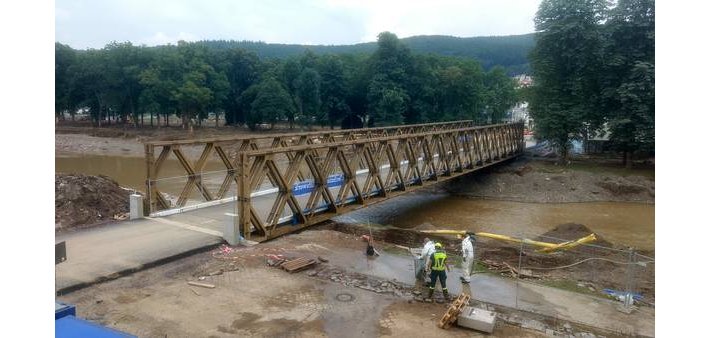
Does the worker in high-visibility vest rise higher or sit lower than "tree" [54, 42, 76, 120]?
lower

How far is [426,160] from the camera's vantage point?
24.3 metres

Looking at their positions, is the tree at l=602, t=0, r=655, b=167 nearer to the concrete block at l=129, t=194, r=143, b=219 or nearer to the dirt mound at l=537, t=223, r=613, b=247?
the dirt mound at l=537, t=223, r=613, b=247

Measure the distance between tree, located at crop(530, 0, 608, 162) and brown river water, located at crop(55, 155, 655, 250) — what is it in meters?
9.20

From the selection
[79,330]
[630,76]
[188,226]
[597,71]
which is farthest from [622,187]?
[79,330]

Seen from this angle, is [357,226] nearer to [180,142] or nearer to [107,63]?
[180,142]

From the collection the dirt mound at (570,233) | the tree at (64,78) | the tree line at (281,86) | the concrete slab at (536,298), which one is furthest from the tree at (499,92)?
the concrete slab at (536,298)

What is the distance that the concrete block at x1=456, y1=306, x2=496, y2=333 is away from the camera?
30.1ft

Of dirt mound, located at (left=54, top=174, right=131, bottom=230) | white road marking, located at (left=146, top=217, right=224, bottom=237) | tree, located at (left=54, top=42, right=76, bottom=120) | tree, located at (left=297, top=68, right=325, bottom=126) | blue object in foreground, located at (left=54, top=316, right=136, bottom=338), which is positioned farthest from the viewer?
tree, located at (left=54, top=42, right=76, bottom=120)

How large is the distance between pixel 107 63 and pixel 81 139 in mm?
11219

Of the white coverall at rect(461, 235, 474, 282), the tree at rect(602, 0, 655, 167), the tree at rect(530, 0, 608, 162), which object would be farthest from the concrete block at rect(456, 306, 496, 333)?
the tree at rect(530, 0, 608, 162)

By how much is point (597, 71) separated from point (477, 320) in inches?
1363

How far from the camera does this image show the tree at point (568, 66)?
123 ft

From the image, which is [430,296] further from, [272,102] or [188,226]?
[272,102]

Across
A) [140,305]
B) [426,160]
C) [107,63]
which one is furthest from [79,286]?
[107,63]
